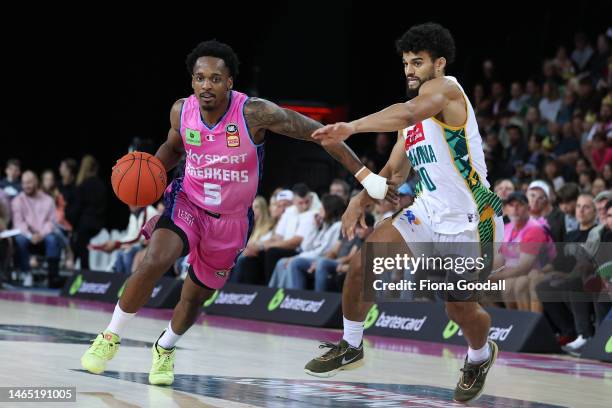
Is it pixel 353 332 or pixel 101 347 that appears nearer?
pixel 353 332

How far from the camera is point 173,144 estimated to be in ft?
22.1

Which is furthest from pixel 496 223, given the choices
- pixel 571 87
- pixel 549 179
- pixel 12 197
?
pixel 12 197

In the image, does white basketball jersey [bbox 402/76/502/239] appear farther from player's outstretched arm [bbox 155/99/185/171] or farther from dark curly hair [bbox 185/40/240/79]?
player's outstretched arm [bbox 155/99/185/171]

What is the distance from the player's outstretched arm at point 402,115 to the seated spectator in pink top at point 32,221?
10.6 m

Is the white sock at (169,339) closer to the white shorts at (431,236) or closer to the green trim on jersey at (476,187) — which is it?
the white shorts at (431,236)

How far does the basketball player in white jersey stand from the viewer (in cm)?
587

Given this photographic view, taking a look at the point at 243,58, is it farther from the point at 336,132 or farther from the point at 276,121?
the point at 336,132

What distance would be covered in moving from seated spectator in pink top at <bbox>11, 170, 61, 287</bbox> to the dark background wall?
10.8ft

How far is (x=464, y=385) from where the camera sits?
610cm

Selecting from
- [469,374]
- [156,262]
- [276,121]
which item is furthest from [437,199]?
[156,262]

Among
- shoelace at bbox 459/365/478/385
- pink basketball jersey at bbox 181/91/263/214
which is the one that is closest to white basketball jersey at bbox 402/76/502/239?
shoelace at bbox 459/365/478/385

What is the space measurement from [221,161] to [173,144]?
1.39 feet

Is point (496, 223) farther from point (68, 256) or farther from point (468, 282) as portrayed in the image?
point (68, 256)

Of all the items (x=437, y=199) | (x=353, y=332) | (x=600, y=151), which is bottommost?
(x=353, y=332)
